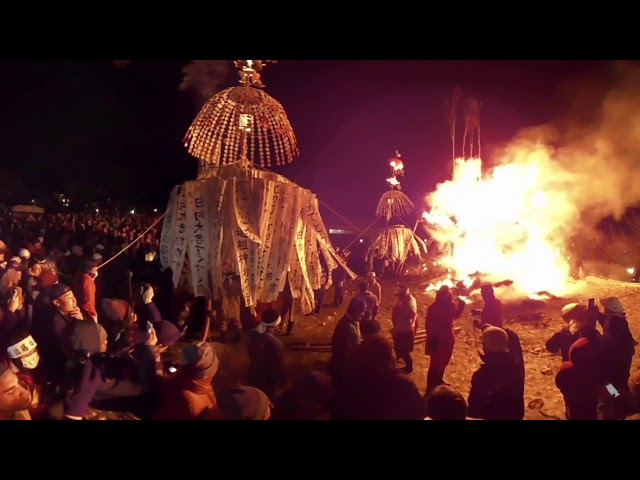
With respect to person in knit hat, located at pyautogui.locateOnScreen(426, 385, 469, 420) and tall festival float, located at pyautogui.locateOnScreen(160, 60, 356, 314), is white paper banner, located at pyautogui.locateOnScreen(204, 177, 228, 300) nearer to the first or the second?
tall festival float, located at pyautogui.locateOnScreen(160, 60, 356, 314)

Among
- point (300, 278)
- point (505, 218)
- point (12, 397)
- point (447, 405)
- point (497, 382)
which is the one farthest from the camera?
point (505, 218)

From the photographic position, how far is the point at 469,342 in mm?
4293

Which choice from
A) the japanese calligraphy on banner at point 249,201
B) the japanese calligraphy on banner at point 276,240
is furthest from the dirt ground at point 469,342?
the japanese calligraphy on banner at point 249,201

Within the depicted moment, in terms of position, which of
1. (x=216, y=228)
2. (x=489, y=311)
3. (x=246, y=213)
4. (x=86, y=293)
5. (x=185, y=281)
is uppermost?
(x=246, y=213)

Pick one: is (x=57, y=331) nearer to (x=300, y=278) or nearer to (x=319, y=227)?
(x=300, y=278)

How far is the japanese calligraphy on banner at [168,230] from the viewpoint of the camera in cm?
445

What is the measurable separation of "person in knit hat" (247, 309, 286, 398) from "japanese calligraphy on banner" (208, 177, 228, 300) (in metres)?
0.60

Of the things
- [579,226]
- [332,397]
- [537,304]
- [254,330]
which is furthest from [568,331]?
[254,330]

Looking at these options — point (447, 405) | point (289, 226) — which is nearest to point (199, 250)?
point (289, 226)

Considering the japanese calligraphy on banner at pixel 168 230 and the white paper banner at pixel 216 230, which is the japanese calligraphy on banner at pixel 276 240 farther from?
the japanese calligraphy on banner at pixel 168 230

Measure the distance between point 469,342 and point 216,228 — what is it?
8.97 feet

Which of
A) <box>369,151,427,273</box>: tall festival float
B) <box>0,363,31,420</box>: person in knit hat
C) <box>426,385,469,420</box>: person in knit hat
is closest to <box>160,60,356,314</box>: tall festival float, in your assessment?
<box>369,151,427,273</box>: tall festival float

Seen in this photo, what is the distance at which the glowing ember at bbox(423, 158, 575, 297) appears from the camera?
4.86 metres

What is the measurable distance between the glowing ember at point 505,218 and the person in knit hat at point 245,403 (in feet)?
7.92
